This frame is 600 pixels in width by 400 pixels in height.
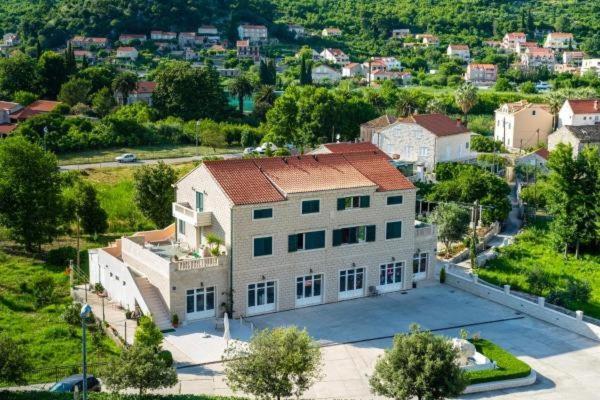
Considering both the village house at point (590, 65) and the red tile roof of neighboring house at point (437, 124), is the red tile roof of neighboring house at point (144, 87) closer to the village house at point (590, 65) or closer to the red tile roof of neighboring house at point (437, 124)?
the red tile roof of neighboring house at point (437, 124)

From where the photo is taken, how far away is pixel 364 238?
37656 millimetres

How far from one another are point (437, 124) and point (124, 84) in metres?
48.0

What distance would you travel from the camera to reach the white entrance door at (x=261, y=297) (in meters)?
35.2

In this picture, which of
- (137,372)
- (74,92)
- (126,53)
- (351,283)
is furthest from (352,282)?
(126,53)

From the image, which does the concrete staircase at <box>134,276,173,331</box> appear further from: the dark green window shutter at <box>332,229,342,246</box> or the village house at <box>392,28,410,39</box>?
the village house at <box>392,28,410,39</box>

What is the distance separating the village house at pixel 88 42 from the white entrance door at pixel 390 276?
5293 inches

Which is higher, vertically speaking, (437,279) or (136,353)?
(136,353)

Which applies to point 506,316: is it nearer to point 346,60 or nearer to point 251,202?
point 251,202

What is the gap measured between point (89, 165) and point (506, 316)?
43643 millimetres

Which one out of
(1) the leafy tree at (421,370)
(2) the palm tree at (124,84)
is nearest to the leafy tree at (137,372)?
(1) the leafy tree at (421,370)

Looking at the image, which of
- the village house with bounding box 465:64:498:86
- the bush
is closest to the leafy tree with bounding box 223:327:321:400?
the bush

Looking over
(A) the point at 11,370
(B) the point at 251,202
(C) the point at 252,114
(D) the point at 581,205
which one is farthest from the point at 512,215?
(C) the point at 252,114

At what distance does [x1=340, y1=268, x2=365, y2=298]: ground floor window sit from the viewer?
37.4 meters

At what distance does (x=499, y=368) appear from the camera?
95.9ft
